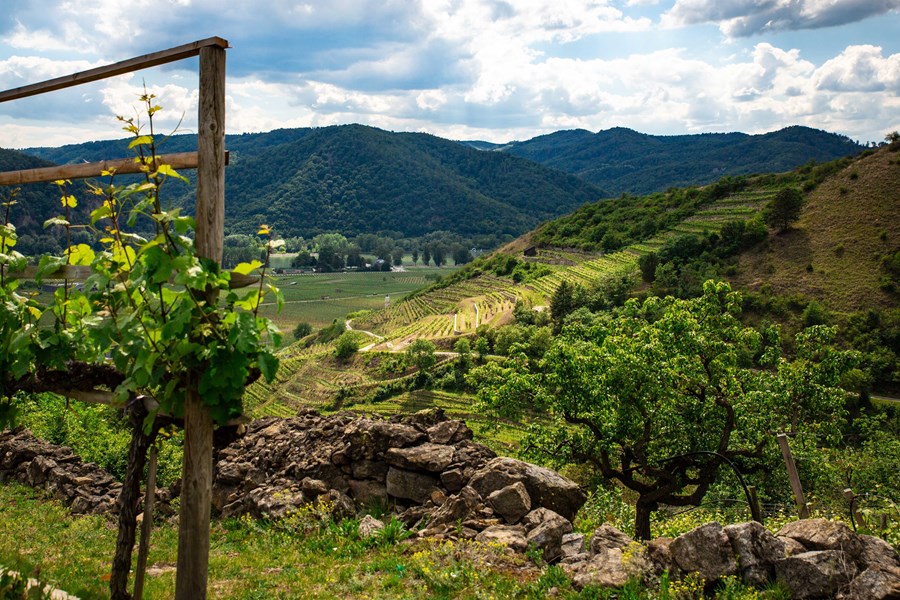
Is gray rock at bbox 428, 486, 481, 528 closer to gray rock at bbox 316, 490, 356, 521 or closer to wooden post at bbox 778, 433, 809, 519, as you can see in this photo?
gray rock at bbox 316, 490, 356, 521

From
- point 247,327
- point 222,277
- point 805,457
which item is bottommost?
point 805,457

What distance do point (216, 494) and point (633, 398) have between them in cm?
937

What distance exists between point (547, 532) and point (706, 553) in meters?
1.63

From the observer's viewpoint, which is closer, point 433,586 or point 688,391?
point 433,586

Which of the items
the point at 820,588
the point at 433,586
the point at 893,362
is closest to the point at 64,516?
the point at 433,586

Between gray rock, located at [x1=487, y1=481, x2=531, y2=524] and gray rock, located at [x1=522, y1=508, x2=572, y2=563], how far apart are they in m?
0.22

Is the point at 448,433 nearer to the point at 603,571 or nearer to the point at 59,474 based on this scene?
the point at 603,571

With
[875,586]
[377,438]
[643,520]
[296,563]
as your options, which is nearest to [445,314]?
[643,520]

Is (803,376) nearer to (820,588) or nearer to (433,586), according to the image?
(820,588)

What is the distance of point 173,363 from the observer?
379cm

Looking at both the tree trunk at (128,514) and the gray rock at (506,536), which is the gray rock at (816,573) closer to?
the gray rock at (506,536)

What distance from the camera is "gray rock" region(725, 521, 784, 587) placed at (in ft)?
18.4

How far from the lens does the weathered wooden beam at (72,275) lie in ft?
12.7

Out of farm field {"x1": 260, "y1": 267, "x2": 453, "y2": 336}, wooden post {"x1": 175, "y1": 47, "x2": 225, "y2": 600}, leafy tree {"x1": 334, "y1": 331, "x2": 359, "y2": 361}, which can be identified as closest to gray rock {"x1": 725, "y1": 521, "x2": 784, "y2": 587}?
wooden post {"x1": 175, "y1": 47, "x2": 225, "y2": 600}
